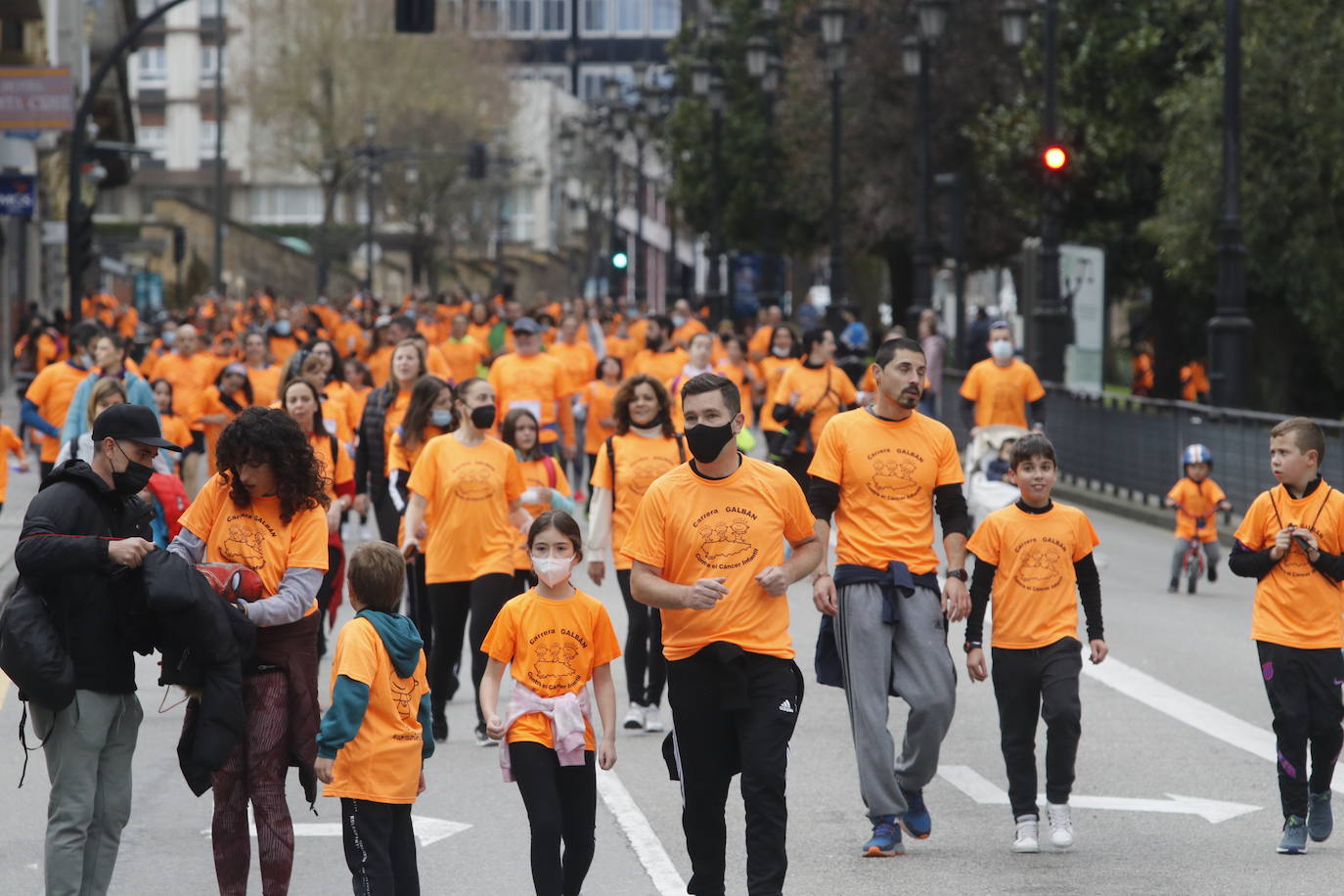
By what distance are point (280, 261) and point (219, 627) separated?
259 ft

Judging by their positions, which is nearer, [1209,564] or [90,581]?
[90,581]

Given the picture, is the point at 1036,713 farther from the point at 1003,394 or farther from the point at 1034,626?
the point at 1003,394

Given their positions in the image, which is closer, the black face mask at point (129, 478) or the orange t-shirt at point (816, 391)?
the black face mask at point (129, 478)

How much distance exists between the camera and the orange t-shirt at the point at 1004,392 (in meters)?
18.7

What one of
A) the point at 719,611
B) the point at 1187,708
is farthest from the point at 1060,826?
the point at 1187,708

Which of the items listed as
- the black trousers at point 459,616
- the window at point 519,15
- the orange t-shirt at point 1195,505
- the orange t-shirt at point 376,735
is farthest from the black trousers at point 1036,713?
the window at point 519,15

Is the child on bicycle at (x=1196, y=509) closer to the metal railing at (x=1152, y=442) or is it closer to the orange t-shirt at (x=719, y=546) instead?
the metal railing at (x=1152, y=442)

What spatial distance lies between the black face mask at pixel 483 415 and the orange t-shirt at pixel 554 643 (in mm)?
2973

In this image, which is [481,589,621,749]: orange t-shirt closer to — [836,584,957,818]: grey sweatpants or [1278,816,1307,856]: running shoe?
[836,584,957,818]: grey sweatpants

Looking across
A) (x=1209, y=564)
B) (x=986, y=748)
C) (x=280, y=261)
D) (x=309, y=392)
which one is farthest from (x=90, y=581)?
(x=280, y=261)

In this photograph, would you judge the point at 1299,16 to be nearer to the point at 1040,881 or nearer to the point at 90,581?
the point at 1040,881

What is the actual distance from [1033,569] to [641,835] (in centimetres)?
177

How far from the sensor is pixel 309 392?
36.2ft

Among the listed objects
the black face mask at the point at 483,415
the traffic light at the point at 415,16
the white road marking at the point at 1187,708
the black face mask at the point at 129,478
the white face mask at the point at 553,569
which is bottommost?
the white road marking at the point at 1187,708
